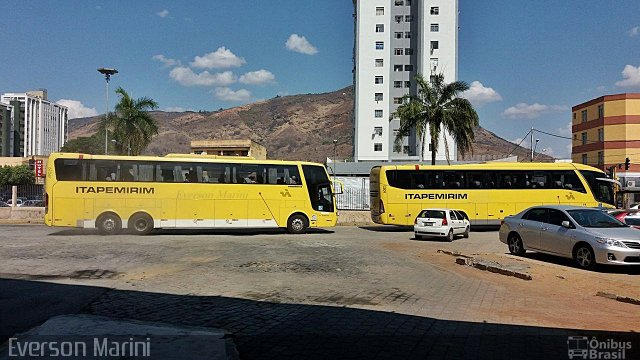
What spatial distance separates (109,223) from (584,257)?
A: 1842 cm

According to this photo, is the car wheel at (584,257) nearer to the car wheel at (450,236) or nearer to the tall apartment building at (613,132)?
the car wheel at (450,236)

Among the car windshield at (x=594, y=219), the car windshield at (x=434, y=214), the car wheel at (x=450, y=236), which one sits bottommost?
the car wheel at (x=450, y=236)

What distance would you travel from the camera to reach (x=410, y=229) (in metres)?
30.2

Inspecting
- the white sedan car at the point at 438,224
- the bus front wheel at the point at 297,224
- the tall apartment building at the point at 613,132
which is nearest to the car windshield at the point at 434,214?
the white sedan car at the point at 438,224

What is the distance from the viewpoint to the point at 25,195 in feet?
104

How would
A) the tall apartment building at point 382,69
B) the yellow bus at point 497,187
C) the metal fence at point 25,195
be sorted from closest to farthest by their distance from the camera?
1. the yellow bus at point 497,187
2. the metal fence at point 25,195
3. the tall apartment building at point 382,69

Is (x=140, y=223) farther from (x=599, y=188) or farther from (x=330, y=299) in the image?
(x=599, y=188)

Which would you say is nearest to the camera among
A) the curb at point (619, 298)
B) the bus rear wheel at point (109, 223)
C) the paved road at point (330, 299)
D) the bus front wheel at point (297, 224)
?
the paved road at point (330, 299)

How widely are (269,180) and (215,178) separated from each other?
256 centimetres

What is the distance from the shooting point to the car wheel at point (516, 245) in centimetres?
1500

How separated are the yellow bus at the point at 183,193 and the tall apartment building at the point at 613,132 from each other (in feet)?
169

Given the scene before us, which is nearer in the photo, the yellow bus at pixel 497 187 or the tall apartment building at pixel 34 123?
the yellow bus at pixel 497 187

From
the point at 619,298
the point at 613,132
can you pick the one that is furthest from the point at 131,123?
the point at 613,132

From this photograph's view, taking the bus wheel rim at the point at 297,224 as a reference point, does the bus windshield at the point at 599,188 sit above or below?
above
